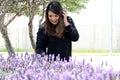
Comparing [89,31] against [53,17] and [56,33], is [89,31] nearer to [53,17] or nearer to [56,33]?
[56,33]

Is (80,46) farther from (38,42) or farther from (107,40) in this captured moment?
(38,42)

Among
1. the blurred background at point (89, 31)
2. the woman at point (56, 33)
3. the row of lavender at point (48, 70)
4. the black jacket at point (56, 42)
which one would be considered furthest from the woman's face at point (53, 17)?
the blurred background at point (89, 31)

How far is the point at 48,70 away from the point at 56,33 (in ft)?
6.08

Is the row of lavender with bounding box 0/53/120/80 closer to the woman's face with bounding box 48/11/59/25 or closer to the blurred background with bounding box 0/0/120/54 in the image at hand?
the woman's face with bounding box 48/11/59/25

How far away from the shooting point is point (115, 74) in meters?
3.94

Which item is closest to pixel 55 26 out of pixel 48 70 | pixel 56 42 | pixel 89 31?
pixel 56 42

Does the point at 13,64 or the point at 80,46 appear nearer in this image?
the point at 13,64

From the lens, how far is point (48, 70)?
4.36 meters

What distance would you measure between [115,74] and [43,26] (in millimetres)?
2410

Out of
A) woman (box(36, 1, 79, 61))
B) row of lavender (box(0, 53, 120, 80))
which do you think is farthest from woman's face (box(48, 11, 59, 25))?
row of lavender (box(0, 53, 120, 80))

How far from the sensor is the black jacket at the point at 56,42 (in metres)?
6.23

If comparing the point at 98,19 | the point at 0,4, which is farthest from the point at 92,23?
the point at 0,4

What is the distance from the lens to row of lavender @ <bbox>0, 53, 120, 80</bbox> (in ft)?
12.7

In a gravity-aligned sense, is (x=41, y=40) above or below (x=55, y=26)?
below
